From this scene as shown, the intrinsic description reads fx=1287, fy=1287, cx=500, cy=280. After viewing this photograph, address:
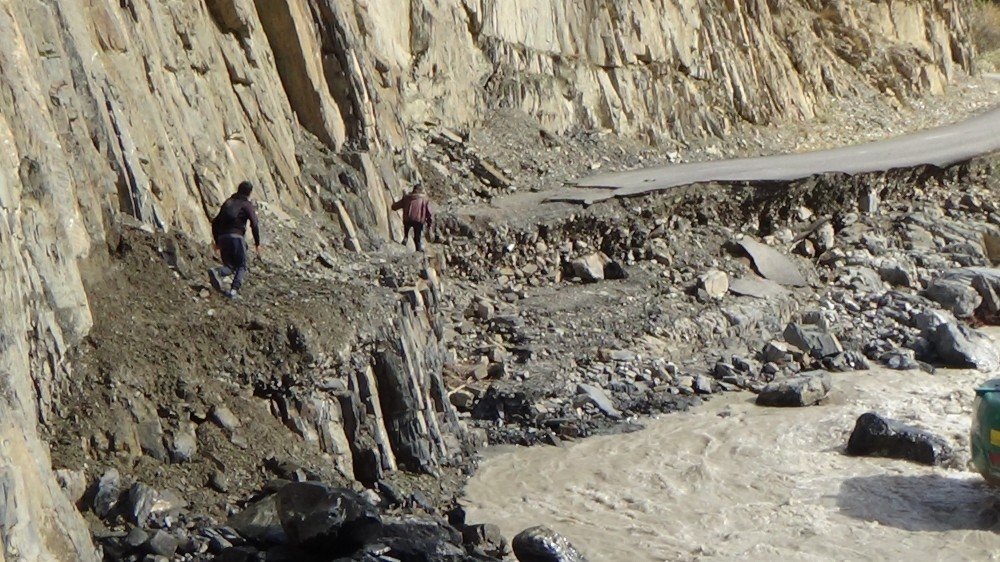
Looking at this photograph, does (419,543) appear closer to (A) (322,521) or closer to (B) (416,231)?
(A) (322,521)

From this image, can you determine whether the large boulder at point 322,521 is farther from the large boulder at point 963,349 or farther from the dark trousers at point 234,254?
the large boulder at point 963,349

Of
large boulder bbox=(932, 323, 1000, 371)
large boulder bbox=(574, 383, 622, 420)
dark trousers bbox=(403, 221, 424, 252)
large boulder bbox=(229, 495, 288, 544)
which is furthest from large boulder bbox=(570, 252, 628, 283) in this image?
large boulder bbox=(229, 495, 288, 544)

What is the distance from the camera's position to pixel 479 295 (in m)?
19.1

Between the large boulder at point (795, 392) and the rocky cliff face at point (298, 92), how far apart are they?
5.66m

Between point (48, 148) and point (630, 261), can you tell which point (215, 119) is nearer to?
point (48, 148)

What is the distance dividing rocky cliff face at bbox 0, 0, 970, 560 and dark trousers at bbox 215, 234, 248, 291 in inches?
29.5

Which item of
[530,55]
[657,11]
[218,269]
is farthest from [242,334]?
[657,11]

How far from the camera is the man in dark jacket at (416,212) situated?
715 inches

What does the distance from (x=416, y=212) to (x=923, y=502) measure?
314 inches

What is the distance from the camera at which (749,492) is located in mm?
14156

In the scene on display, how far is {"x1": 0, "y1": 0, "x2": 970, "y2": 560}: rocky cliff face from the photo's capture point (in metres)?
11.3

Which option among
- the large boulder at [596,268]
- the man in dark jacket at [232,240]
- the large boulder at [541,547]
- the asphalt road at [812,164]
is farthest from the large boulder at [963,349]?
the man in dark jacket at [232,240]

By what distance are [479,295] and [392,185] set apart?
2.18 metres

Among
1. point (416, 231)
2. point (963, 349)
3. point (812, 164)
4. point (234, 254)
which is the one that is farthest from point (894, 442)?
point (812, 164)
